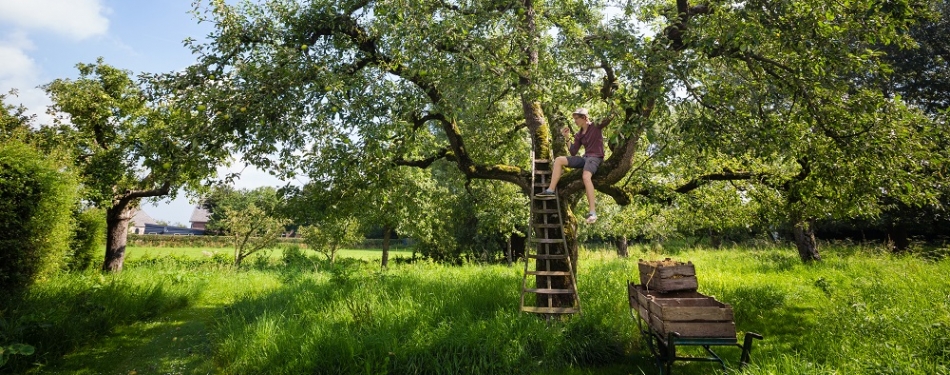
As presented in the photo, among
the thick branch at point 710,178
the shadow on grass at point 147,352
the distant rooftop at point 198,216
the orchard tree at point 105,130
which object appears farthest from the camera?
the distant rooftop at point 198,216

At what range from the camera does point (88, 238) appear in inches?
645

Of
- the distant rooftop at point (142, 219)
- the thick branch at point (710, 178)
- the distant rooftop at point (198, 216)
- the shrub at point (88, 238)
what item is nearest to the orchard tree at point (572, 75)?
the thick branch at point (710, 178)

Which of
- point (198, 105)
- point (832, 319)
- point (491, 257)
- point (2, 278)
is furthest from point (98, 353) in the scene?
point (491, 257)

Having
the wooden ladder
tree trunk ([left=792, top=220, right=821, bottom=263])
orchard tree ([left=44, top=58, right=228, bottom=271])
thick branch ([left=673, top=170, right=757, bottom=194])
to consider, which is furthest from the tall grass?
orchard tree ([left=44, top=58, right=228, bottom=271])

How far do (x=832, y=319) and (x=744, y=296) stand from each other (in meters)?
2.44

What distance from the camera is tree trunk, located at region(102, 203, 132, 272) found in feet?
51.9

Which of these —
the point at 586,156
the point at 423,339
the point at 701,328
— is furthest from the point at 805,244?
the point at 423,339

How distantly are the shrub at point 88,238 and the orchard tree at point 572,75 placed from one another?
478 inches

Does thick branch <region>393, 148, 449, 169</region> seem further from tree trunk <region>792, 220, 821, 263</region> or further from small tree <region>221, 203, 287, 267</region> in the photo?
small tree <region>221, 203, 287, 267</region>

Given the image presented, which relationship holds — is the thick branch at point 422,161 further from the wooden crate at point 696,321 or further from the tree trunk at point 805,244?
the tree trunk at point 805,244

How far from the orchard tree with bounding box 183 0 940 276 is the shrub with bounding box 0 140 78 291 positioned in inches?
152

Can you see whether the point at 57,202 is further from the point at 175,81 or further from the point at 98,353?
the point at 175,81

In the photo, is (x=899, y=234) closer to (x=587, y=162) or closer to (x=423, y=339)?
(x=587, y=162)

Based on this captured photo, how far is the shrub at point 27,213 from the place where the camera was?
25.7ft
